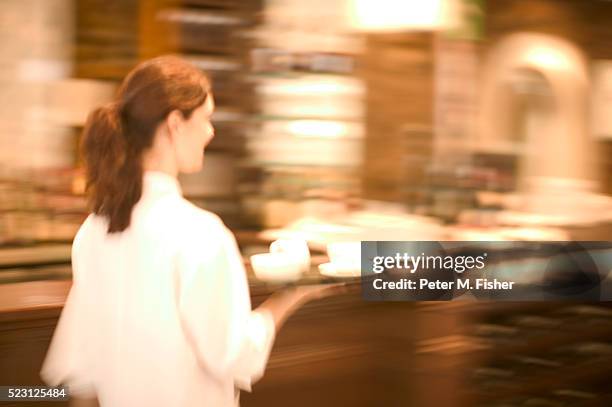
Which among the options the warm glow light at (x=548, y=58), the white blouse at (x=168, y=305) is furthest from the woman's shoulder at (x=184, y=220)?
the warm glow light at (x=548, y=58)

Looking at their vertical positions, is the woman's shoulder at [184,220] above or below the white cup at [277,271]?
above

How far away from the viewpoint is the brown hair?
1852 mm

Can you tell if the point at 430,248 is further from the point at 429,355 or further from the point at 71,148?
the point at 71,148

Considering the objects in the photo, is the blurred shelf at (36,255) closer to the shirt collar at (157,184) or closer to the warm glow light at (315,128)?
the warm glow light at (315,128)

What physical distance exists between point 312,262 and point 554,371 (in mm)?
740

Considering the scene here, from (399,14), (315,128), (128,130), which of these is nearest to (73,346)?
(128,130)

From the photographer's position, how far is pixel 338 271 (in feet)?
7.79

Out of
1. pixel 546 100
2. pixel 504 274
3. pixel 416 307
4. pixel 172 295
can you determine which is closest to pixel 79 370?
pixel 172 295

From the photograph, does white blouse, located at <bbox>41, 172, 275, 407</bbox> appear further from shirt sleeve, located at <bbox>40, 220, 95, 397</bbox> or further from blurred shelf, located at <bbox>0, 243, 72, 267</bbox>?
blurred shelf, located at <bbox>0, 243, 72, 267</bbox>

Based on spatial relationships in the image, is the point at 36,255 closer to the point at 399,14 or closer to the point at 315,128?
the point at 315,128

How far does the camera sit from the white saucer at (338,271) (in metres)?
2.37

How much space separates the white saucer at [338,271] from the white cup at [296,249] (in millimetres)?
49

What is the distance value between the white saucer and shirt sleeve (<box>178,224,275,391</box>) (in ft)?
1.84

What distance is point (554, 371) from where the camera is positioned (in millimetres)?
2641
